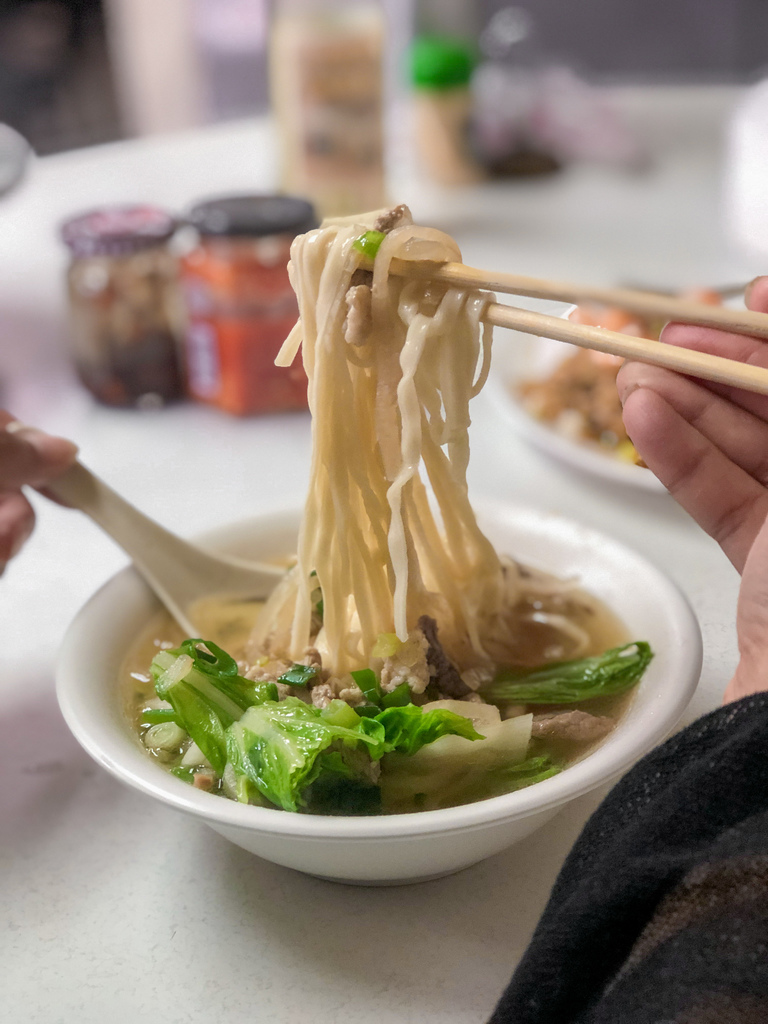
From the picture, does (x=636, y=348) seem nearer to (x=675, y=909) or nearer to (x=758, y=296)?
(x=758, y=296)

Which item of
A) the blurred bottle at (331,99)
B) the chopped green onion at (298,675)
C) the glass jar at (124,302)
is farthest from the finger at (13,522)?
the blurred bottle at (331,99)

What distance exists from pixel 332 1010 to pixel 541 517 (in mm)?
712

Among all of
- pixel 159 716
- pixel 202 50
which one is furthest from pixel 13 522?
pixel 202 50

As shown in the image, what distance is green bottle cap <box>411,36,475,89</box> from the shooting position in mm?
3191

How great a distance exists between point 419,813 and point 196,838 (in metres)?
0.35

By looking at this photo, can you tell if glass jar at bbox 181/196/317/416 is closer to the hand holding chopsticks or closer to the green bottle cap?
the hand holding chopsticks

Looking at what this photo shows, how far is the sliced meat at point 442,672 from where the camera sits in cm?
107

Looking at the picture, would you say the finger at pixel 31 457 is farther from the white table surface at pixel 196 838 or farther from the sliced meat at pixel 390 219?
the sliced meat at pixel 390 219

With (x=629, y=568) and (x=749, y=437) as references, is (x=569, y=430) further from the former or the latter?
(x=749, y=437)

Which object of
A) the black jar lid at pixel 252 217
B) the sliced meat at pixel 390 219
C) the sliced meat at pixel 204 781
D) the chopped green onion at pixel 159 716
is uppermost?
the sliced meat at pixel 390 219

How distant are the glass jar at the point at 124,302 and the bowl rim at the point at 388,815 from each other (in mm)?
1105

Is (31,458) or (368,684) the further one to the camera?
(31,458)

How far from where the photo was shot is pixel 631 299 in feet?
2.89

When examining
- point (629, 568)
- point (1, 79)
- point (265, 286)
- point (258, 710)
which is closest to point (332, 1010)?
point (258, 710)
